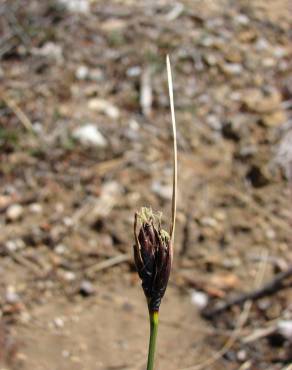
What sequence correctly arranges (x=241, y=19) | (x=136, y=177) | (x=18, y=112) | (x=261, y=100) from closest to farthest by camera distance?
(x=136, y=177), (x=18, y=112), (x=261, y=100), (x=241, y=19)

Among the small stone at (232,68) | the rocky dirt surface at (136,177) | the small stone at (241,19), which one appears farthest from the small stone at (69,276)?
the small stone at (241,19)

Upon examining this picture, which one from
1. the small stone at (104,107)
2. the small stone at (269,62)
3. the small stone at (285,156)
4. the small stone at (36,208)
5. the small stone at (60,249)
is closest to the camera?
the small stone at (60,249)

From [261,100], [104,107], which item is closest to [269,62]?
[261,100]

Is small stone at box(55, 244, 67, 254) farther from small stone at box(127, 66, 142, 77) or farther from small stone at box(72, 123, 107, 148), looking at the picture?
small stone at box(127, 66, 142, 77)

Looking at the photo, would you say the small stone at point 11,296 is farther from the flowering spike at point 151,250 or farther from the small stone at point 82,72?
the flowering spike at point 151,250

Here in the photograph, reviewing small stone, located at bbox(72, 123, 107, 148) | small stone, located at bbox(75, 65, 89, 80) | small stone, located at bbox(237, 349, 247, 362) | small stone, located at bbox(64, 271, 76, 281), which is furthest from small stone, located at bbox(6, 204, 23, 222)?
small stone, located at bbox(237, 349, 247, 362)

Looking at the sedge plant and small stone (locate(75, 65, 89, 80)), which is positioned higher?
the sedge plant

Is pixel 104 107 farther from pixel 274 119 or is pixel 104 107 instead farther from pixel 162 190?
pixel 274 119
